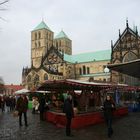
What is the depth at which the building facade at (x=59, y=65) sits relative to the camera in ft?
265

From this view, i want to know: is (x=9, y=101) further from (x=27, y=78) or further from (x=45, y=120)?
(x=27, y=78)

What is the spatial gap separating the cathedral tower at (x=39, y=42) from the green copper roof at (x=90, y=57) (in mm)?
10208

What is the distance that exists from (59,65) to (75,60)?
963 centimetres

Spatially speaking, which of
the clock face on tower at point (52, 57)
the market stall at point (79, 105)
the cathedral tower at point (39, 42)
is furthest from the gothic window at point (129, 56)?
the market stall at point (79, 105)

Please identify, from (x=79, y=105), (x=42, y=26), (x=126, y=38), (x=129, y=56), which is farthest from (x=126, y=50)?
(x=79, y=105)

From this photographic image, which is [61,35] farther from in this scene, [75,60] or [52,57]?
[52,57]

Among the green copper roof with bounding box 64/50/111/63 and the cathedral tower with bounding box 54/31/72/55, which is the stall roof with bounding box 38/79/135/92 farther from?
the cathedral tower with bounding box 54/31/72/55

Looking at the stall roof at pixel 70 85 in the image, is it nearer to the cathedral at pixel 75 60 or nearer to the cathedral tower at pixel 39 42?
the cathedral at pixel 75 60

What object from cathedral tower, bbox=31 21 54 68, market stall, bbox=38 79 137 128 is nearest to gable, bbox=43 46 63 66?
cathedral tower, bbox=31 21 54 68

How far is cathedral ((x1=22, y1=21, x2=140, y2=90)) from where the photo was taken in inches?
2542

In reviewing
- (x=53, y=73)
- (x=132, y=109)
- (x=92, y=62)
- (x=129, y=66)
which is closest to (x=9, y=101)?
(x=132, y=109)

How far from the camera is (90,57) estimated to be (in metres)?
89.8

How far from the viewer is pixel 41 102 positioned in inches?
758

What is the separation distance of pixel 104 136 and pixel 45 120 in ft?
27.6
